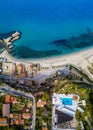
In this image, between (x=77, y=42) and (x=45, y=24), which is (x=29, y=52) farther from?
(x=77, y=42)

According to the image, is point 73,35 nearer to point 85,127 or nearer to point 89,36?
point 89,36

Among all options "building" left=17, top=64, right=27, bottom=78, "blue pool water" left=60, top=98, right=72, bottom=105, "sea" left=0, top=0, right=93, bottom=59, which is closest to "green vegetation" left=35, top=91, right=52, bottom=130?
"blue pool water" left=60, top=98, right=72, bottom=105

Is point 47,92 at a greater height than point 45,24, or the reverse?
point 45,24

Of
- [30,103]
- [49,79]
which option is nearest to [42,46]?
[49,79]

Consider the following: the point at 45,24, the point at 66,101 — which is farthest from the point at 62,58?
the point at 66,101

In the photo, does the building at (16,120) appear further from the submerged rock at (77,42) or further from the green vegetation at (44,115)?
the submerged rock at (77,42)

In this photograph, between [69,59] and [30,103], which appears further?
[69,59]

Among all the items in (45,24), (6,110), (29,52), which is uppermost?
(45,24)

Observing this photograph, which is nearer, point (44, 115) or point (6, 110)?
point (6, 110)
